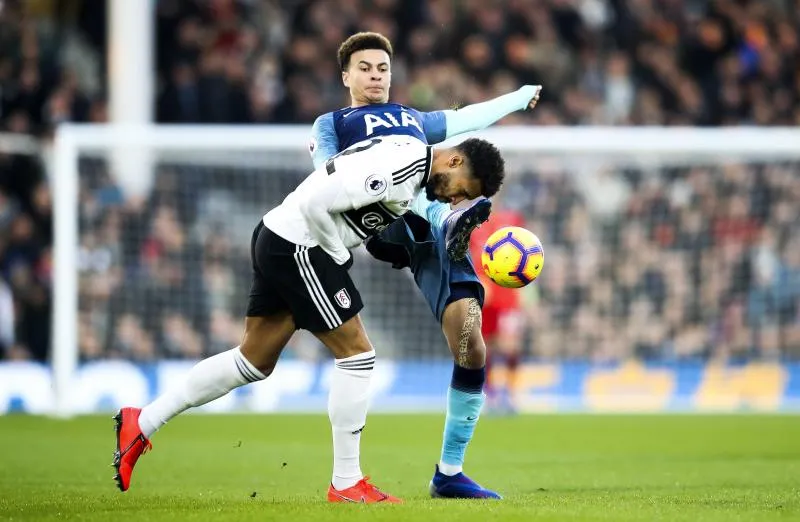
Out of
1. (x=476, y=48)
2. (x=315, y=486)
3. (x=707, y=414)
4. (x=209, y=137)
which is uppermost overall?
(x=476, y=48)

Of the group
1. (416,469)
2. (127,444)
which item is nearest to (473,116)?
(127,444)

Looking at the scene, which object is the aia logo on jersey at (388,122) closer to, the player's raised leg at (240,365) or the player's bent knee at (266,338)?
the player's raised leg at (240,365)

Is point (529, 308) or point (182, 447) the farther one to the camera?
point (529, 308)

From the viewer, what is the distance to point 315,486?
24.4ft

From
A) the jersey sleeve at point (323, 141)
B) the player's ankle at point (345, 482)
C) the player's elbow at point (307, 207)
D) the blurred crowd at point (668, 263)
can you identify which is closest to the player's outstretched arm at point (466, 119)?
the jersey sleeve at point (323, 141)

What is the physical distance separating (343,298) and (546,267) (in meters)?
10.6

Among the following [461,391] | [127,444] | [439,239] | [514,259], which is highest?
[439,239]

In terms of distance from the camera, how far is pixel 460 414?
6.75m

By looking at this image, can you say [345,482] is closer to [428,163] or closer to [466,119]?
[428,163]

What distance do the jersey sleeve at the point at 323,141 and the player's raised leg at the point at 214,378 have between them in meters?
0.85

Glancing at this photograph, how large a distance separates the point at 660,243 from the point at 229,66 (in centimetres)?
640

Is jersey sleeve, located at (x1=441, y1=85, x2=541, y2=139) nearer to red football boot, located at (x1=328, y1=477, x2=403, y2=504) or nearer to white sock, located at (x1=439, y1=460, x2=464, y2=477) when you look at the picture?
white sock, located at (x1=439, y1=460, x2=464, y2=477)

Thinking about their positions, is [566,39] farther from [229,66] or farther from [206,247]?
[206,247]

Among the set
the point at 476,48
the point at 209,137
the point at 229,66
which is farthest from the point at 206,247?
the point at 476,48
